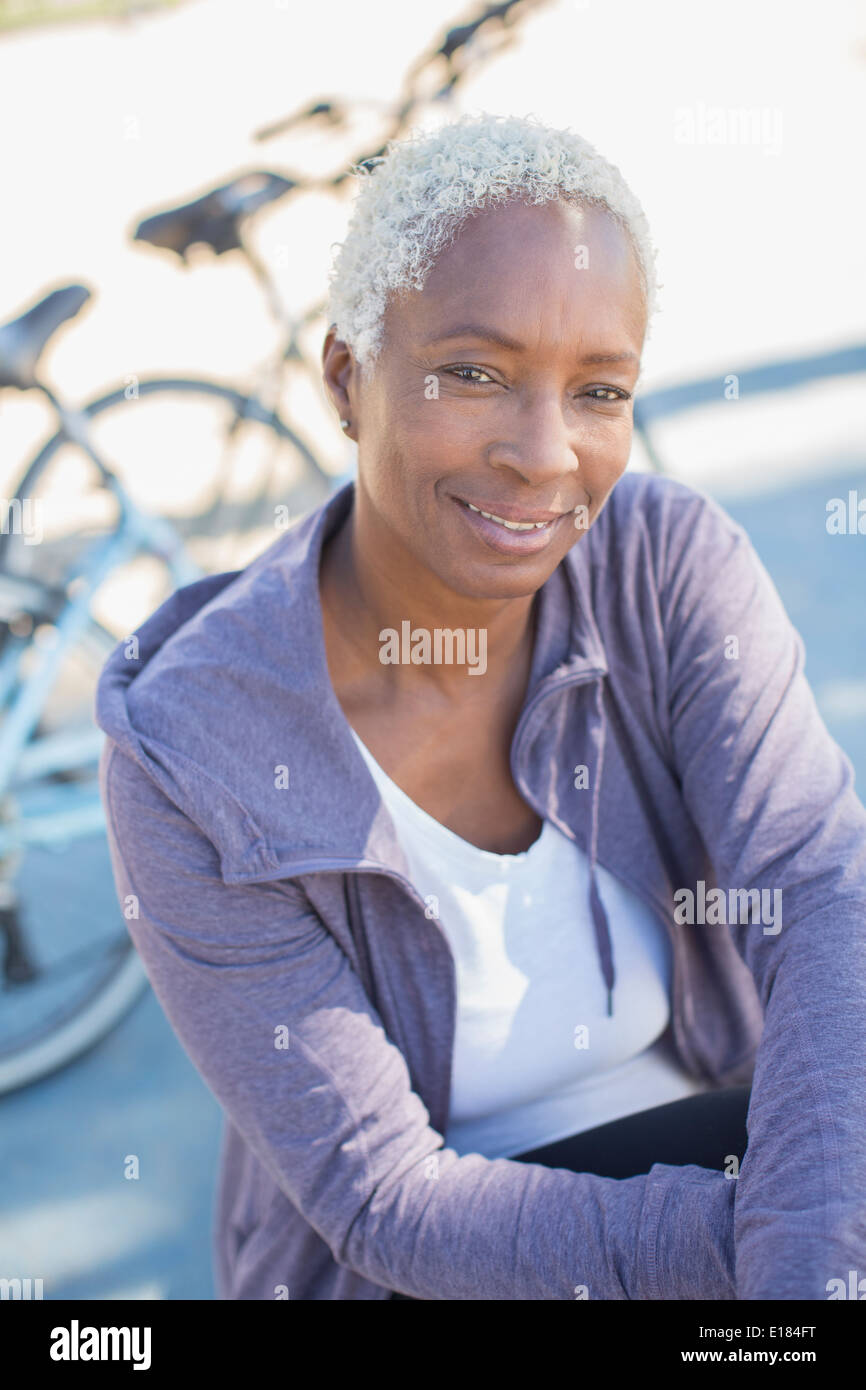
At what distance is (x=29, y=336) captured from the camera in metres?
2.23

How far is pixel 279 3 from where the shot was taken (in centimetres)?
1045

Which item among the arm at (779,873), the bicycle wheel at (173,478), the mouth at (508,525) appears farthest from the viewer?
the bicycle wheel at (173,478)

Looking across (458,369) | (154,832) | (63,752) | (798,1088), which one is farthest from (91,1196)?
(458,369)

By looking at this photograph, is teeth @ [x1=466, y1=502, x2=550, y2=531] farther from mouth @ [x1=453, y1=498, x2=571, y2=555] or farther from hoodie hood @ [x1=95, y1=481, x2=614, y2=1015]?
hoodie hood @ [x1=95, y1=481, x2=614, y2=1015]

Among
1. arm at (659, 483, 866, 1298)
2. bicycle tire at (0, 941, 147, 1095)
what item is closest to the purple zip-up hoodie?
arm at (659, 483, 866, 1298)

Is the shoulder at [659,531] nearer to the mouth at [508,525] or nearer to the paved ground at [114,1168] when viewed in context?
the mouth at [508,525]

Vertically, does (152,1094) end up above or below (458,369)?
below

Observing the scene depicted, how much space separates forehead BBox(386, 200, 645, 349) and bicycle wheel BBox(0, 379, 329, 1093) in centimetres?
145

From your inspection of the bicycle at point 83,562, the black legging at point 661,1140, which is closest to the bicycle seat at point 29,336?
the bicycle at point 83,562

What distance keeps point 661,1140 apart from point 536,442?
786 mm

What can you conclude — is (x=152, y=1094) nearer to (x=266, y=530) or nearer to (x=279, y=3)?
(x=266, y=530)

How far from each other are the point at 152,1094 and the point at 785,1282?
5.37ft

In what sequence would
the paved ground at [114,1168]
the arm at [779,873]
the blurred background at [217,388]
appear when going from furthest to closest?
the blurred background at [217,388], the paved ground at [114,1168], the arm at [779,873]

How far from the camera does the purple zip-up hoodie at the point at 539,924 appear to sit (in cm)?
119
